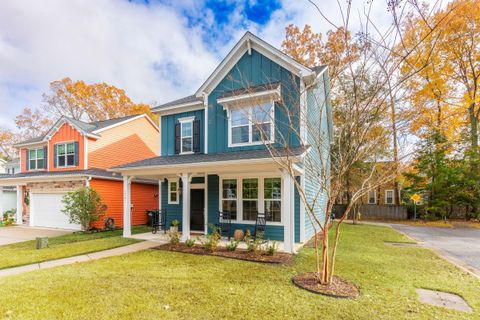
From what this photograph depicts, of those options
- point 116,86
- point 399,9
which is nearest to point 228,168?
point 399,9

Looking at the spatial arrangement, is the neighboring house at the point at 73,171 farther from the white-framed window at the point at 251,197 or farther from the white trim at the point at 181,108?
the white-framed window at the point at 251,197

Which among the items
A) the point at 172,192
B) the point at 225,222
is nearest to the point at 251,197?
the point at 225,222

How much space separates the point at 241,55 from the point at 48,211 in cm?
1397

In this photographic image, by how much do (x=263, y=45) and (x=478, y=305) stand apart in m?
9.10

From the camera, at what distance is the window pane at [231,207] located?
993cm

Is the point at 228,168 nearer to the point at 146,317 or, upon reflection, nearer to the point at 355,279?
the point at 355,279

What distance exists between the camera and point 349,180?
54.7 ft

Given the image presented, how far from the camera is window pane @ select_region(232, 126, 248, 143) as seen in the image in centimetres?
997

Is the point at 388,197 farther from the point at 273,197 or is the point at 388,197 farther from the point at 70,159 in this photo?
the point at 70,159

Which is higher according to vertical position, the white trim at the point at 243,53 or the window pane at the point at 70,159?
the white trim at the point at 243,53

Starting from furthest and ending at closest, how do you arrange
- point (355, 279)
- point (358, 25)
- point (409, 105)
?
1. point (409, 105)
2. point (355, 279)
3. point (358, 25)

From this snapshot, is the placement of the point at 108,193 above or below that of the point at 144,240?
above

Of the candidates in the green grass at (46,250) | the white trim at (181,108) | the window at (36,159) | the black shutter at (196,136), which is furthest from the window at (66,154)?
the black shutter at (196,136)

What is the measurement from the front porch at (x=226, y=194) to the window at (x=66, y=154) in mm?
7248
